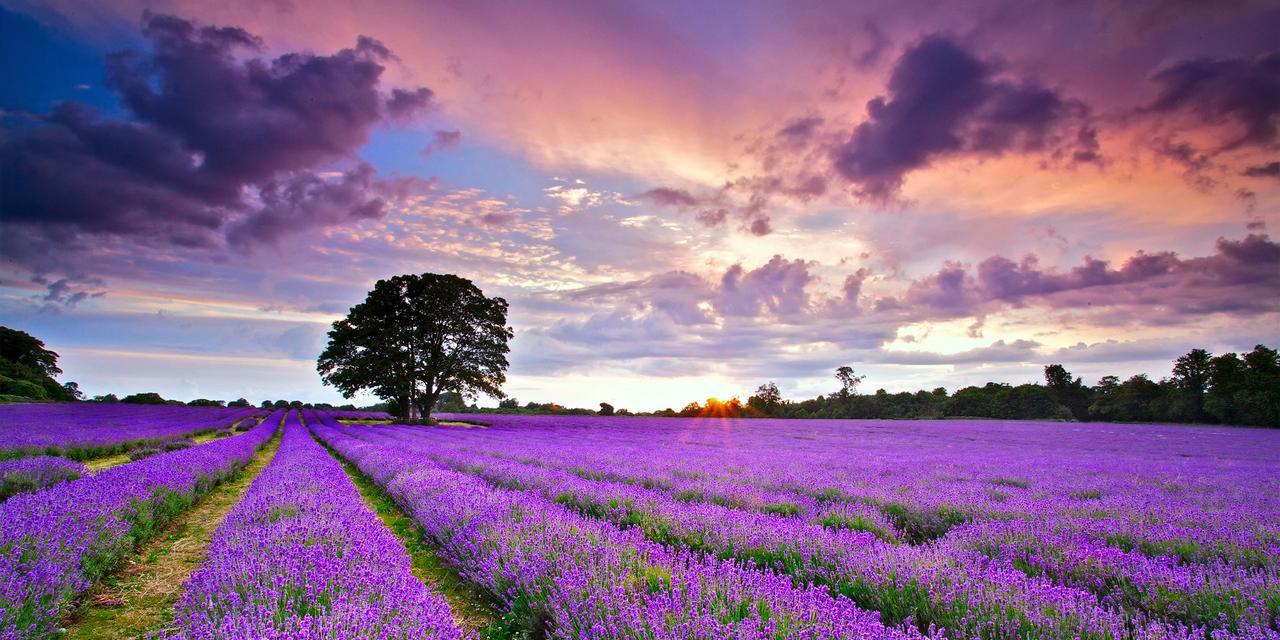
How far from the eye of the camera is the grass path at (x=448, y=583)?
11.1ft

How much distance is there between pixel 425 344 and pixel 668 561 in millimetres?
32102

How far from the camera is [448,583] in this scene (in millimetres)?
4328

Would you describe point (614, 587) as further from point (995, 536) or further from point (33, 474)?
point (33, 474)

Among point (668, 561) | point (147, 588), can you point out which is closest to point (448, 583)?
point (668, 561)

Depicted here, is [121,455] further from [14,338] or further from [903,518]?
[14,338]

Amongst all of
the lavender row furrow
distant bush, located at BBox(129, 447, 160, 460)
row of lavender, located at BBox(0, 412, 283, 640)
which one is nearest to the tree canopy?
distant bush, located at BBox(129, 447, 160, 460)

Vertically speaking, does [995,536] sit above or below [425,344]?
below

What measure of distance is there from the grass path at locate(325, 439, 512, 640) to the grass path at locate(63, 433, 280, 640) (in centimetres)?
171

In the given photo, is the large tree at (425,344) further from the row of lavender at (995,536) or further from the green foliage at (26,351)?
the green foliage at (26,351)

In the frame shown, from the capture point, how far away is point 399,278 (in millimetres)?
34094

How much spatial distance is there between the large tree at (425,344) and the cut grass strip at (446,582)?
2573cm

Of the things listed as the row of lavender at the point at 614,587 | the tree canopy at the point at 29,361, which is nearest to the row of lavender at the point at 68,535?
the row of lavender at the point at 614,587

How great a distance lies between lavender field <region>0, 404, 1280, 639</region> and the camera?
2406 mm

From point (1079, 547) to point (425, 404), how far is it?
110 feet
